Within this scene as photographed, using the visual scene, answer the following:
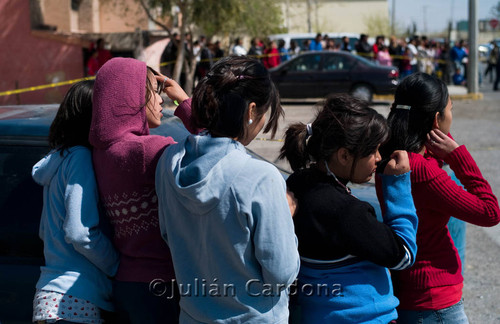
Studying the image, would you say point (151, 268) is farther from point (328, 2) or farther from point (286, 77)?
point (328, 2)

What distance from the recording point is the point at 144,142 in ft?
7.36

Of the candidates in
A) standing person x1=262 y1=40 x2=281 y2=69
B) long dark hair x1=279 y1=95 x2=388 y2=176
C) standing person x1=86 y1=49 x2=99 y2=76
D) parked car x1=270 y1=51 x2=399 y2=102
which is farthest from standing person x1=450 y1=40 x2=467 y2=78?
long dark hair x1=279 y1=95 x2=388 y2=176

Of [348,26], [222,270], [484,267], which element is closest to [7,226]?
[222,270]

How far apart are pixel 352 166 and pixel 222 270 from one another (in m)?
0.60

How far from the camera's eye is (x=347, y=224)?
2119mm

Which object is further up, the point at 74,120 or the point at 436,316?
the point at 74,120

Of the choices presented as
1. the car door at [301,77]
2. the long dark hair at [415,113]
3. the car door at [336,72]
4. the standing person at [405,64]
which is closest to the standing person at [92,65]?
the car door at [301,77]

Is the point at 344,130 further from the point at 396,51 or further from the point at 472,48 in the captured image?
the point at 396,51

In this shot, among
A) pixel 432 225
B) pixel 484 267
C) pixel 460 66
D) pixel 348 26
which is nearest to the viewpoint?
pixel 432 225

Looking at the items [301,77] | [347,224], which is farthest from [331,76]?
[347,224]

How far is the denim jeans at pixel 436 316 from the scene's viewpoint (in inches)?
96.3

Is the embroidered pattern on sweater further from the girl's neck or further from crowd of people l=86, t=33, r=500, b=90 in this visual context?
crowd of people l=86, t=33, r=500, b=90

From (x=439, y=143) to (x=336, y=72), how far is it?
52.5 feet

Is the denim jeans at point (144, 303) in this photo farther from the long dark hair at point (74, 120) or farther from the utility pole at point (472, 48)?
the utility pole at point (472, 48)
